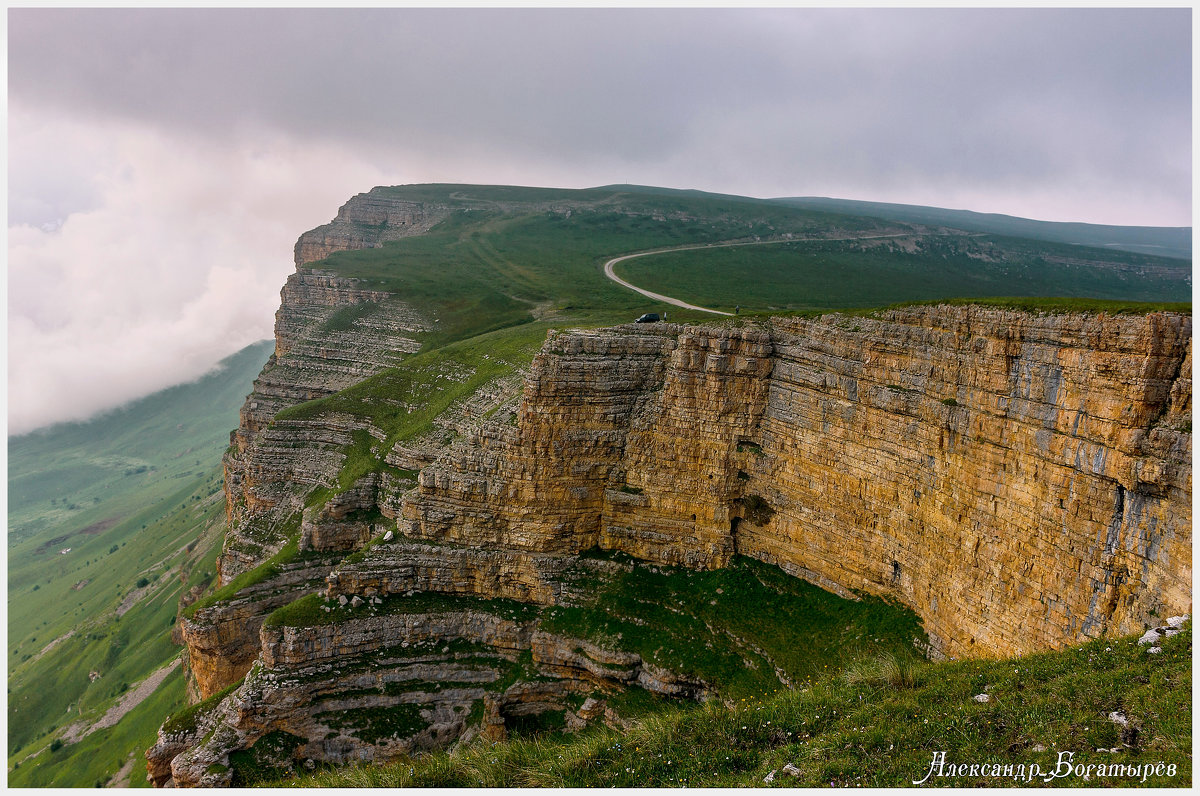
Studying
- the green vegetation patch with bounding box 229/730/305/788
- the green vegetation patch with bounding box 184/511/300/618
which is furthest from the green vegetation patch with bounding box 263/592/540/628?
the green vegetation patch with bounding box 184/511/300/618

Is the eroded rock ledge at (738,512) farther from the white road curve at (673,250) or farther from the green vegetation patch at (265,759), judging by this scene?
the white road curve at (673,250)

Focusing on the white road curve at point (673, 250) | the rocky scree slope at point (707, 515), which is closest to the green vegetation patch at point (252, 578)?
the rocky scree slope at point (707, 515)

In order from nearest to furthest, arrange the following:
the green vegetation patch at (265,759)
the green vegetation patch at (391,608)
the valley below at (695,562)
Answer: the valley below at (695,562) < the green vegetation patch at (265,759) < the green vegetation patch at (391,608)

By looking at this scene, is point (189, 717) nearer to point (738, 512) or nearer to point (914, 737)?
point (738, 512)

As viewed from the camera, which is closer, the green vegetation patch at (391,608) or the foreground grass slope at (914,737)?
the foreground grass slope at (914,737)

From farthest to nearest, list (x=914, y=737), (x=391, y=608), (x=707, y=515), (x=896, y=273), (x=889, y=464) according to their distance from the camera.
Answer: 1. (x=896, y=273)
2. (x=391, y=608)
3. (x=707, y=515)
4. (x=889, y=464)
5. (x=914, y=737)

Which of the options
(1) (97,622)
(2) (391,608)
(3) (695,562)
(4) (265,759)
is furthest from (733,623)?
(1) (97,622)

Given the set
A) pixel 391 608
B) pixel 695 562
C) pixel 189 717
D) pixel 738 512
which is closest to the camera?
pixel 189 717
